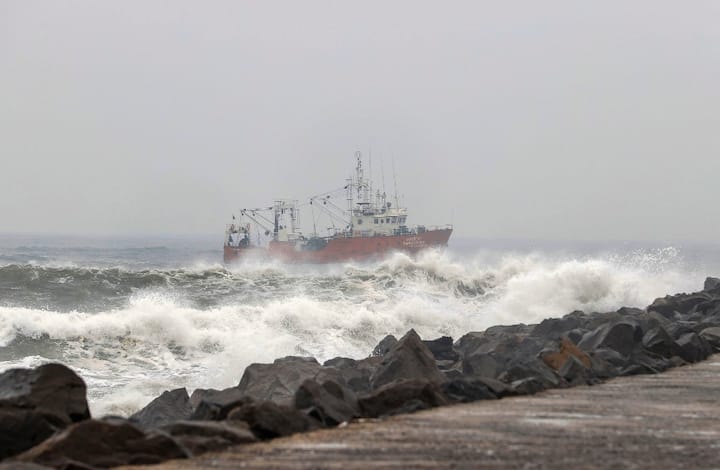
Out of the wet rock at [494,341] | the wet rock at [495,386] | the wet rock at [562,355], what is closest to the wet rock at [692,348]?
the wet rock at [562,355]

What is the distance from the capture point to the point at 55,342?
17.9m

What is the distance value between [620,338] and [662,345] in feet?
1.54

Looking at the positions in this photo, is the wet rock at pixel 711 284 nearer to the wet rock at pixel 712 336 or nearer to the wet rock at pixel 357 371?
the wet rock at pixel 712 336

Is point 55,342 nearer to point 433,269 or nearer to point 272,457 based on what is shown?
point 272,457

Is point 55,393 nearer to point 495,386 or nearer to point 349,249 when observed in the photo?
point 495,386

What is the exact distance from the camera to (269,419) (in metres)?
5.84

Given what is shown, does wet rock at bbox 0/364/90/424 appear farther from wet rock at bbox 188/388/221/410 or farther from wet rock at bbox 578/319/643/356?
wet rock at bbox 578/319/643/356

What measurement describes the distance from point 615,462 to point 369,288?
2748 cm

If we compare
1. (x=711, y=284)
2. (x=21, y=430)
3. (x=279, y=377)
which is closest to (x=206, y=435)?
(x=21, y=430)

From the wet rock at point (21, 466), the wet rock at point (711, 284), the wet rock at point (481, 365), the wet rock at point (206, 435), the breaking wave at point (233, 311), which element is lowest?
the breaking wave at point (233, 311)

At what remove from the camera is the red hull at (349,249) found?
62.3 m

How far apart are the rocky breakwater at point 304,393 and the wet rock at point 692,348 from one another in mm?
19

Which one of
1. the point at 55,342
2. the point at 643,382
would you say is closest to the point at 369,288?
the point at 55,342

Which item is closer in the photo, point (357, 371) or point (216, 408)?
point (216, 408)
